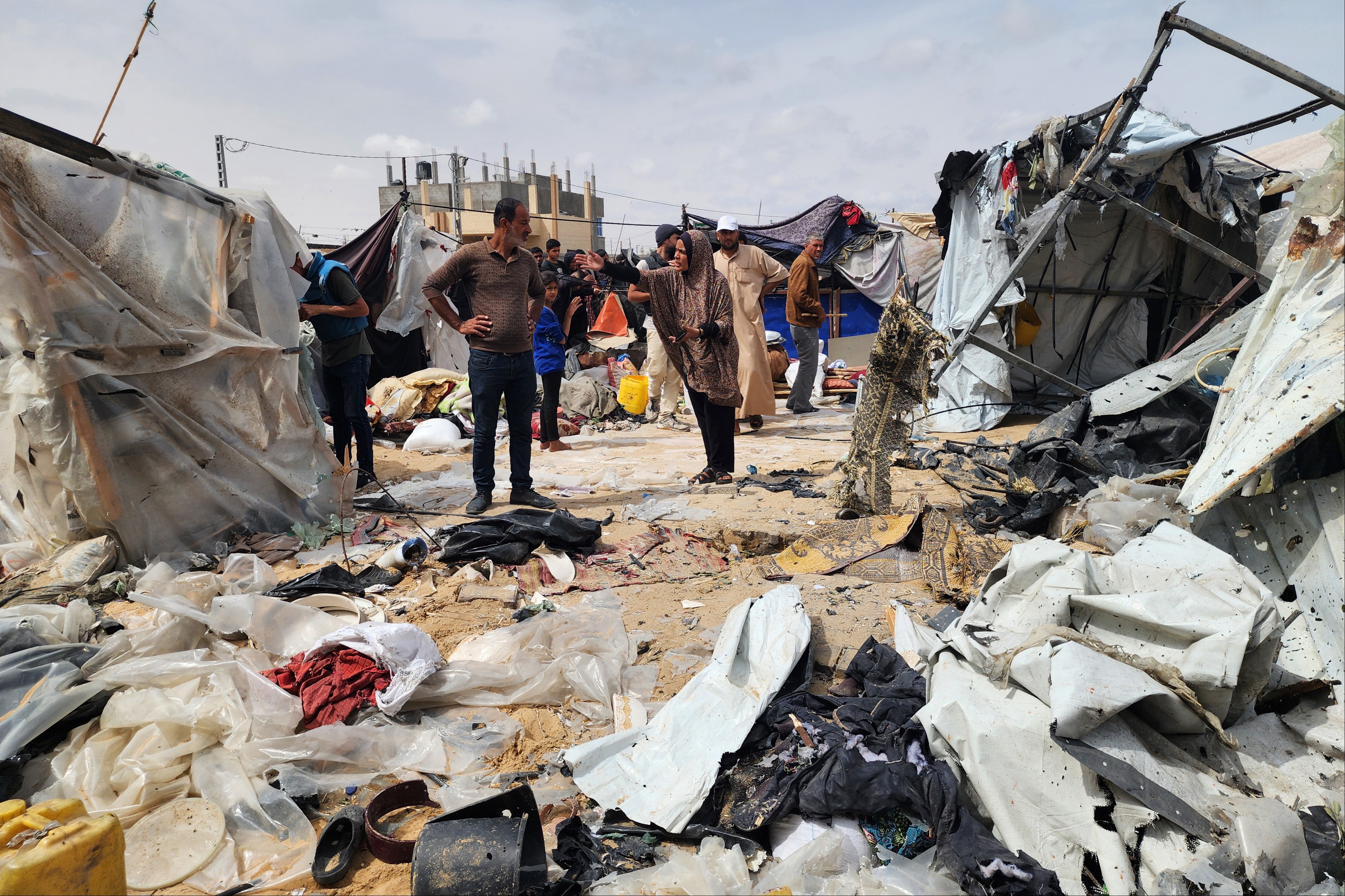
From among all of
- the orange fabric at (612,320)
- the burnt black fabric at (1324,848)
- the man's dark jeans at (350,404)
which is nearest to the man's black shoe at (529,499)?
the man's dark jeans at (350,404)

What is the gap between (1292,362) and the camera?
2500mm

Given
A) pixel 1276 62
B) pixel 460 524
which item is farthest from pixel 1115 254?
pixel 460 524

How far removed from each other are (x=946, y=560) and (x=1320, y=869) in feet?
6.32

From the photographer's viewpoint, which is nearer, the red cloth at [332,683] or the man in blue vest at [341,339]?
the red cloth at [332,683]

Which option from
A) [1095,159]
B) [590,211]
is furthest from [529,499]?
[590,211]

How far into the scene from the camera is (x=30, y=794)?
214cm

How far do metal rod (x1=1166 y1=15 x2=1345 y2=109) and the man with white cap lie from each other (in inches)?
129

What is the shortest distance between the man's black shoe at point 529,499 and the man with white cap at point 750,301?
2.46m

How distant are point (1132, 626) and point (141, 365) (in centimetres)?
462

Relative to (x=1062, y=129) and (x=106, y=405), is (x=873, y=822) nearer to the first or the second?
(x=106, y=405)

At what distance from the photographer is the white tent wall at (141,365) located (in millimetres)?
3551

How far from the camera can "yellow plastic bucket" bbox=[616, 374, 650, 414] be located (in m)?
8.66

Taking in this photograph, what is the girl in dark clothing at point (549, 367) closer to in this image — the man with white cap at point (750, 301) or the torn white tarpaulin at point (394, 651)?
the man with white cap at point (750, 301)

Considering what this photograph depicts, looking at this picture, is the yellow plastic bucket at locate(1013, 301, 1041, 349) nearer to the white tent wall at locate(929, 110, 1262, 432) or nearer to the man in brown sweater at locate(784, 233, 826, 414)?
the white tent wall at locate(929, 110, 1262, 432)
